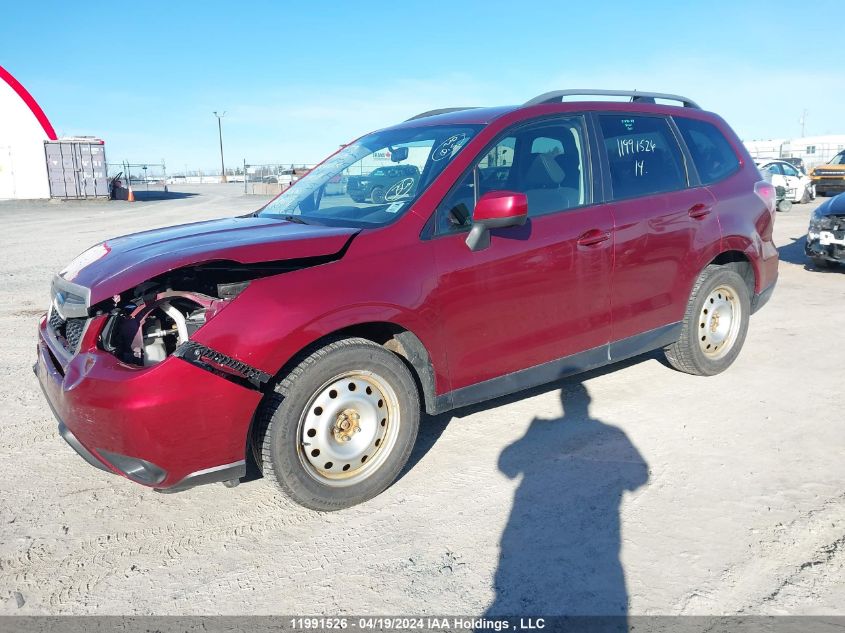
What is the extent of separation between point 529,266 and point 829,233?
7571 millimetres

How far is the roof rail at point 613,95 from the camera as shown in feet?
14.0

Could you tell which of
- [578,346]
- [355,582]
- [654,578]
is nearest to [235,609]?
[355,582]

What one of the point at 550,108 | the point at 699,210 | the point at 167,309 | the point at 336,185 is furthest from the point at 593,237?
the point at 167,309

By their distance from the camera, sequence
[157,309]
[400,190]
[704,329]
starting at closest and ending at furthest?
[157,309] → [400,190] → [704,329]

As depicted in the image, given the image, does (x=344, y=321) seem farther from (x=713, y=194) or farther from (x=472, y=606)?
(x=713, y=194)

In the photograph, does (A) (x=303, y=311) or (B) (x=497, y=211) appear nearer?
(A) (x=303, y=311)

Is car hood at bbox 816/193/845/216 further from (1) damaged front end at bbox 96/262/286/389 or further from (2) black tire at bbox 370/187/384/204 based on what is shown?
(1) damaged front end at bbox 96/262/286/389

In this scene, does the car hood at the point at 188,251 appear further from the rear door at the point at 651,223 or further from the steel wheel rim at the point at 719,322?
the steel wheel rim at the point at 719,322

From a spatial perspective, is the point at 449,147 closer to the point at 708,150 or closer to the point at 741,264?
the point at 708,150

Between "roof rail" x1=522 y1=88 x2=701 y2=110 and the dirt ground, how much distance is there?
2.07 metres

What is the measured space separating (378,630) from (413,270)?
170 centimetres

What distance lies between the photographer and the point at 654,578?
2.76 m

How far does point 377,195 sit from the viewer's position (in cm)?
393

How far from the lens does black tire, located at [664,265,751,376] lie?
4.90m
